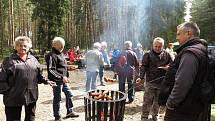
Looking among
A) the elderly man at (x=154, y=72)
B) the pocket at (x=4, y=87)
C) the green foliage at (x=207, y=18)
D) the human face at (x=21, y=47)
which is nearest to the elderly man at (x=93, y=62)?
the elderly man at (x=154, y=72)

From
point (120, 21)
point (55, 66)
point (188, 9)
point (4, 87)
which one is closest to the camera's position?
point (4, 87)

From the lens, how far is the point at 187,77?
419 cm

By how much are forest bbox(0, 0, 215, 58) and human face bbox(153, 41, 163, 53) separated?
27.9 m

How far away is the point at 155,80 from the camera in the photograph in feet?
23.9

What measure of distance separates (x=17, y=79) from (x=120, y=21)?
138 feet

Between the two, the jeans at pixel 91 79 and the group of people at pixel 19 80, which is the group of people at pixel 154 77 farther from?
the jeans at pixel 91 79

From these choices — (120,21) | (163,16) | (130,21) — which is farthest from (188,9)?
(163,16)

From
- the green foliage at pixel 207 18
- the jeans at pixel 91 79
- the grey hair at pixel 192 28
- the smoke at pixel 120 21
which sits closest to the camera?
Answer: the grey hair at pixel 192 28

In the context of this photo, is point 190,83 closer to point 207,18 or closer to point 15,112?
point 15,112

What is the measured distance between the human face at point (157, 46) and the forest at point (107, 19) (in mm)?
27868

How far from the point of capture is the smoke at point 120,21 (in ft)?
146

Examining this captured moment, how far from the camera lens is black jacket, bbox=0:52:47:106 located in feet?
17.4

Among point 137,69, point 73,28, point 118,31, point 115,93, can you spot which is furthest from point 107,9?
point 115,93

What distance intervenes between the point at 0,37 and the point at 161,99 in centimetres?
3490
